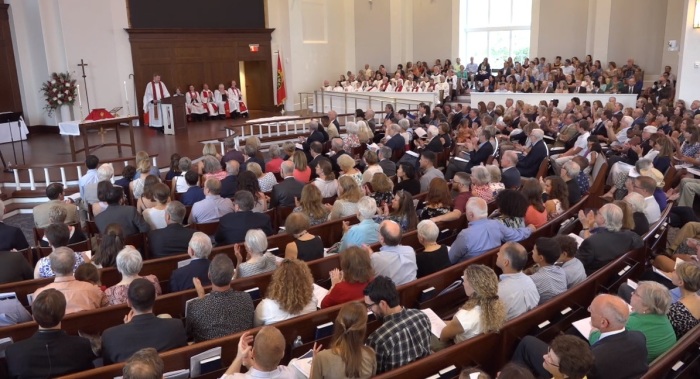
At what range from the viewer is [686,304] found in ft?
10.8

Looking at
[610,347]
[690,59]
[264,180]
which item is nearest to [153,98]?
[264,180]

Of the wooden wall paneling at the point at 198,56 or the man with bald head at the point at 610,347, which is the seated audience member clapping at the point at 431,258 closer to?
the man with bald head at the point at 610,347

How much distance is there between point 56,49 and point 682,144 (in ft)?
42.1

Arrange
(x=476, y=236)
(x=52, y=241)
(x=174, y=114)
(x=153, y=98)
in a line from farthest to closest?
1. (x=153, y=98)
2. (x=174, y=114)
3. (x=476, y=236)
4. (x=52, y=241)

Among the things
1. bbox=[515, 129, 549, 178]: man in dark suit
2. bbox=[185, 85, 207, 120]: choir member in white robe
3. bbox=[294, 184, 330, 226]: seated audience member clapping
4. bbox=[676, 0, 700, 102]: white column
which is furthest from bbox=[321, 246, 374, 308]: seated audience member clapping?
bbox=[185, 85, 207, 120]: choir member in white robe

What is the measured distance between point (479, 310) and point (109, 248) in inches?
102

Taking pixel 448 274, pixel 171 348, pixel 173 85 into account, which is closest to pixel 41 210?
pixel 171 348

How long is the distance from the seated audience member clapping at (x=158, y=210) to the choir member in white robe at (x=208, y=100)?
11492mm

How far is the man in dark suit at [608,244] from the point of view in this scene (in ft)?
13.7

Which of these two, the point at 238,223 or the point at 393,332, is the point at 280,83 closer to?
the point at 238,223

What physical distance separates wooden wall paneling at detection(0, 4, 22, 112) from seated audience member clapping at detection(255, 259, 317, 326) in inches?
484

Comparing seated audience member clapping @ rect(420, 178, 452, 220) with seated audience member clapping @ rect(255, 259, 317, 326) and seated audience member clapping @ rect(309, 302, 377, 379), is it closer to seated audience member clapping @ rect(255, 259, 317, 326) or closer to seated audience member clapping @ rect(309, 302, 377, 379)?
seated audience member clapping @ rect(255, 259, 317, 326)

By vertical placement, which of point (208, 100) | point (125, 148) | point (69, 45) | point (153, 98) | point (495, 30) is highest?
point (495, 30)

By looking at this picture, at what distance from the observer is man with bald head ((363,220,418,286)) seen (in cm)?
383
